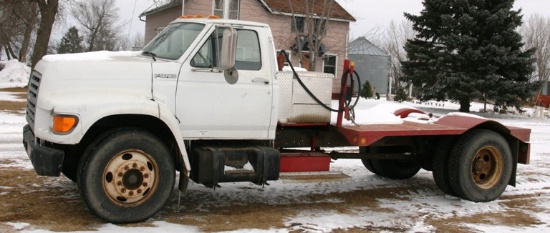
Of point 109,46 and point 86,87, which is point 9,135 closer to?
point 86,87

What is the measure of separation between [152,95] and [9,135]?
8313mm

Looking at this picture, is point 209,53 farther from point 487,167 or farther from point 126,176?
point 487,167

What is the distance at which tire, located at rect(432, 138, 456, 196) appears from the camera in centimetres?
789

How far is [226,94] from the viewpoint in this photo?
6512 mm

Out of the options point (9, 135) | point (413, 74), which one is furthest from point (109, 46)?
point (9, 135)

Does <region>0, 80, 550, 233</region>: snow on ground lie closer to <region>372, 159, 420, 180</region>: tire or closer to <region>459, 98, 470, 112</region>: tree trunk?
<region>372, 159, 420, 180</region>: tire

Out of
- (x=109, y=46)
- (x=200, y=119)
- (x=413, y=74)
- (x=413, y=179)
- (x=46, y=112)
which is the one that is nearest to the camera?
(x=46, y=112)

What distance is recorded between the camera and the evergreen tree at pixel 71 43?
71412 mm

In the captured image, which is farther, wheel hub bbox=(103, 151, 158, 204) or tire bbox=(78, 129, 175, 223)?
wheel hub bbox=(103, 151, 158, 204)

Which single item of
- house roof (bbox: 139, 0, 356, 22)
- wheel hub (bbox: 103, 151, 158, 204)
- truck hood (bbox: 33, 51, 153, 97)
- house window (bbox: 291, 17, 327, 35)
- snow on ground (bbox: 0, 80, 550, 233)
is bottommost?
snow on ground (bbox: 0, 80, 550, 233)

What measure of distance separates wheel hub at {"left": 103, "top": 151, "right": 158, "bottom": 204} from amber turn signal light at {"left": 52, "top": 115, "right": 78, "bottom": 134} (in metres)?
0.53

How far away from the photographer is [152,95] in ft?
20.2

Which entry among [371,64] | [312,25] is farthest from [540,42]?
[312,25]

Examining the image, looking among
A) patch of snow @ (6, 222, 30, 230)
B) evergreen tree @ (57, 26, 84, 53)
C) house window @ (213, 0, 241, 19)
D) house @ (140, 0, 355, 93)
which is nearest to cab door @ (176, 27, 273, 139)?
patch of snow @ (6, 222, 30, 230)
